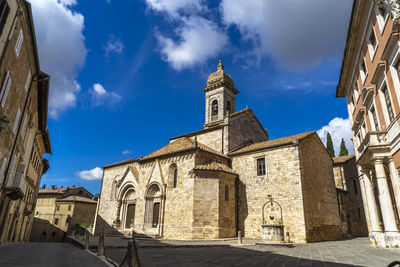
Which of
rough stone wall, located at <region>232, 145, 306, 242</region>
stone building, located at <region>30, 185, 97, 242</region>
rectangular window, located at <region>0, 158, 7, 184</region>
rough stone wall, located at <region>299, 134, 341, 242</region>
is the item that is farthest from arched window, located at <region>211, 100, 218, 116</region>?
stone building, located at <region>30, 185, 97, 242</region>

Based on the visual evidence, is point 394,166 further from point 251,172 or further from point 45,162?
point 45,162

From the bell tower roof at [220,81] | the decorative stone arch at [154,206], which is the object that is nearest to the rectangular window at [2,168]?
the decorative stone arch at [154,206]

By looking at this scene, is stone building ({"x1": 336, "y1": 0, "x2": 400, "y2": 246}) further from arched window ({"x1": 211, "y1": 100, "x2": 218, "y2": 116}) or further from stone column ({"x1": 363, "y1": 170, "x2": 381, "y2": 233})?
arched window ({"x1": 211, "y1": 100, "x2": 218, "y2": 116})

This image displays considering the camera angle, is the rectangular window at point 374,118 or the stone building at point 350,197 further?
the stone building at point 350,197

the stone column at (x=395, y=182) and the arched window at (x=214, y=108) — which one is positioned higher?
the arched window at (x=214, y=108)

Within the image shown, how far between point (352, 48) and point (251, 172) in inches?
444

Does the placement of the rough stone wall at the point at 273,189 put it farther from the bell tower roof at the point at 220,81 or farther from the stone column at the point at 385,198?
the bell tower roof at the point at 220,81

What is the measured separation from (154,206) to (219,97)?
15.5m

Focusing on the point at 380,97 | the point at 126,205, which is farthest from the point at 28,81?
the point at 380,97

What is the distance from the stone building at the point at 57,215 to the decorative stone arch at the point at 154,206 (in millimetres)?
28555

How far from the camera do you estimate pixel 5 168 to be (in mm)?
11078

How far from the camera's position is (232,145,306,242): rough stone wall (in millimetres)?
17578

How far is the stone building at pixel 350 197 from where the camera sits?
25.8 m

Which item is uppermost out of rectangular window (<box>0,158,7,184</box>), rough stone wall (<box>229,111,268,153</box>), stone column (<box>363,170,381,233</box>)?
rough stone wall (<box>229,111,268,153</box>)
